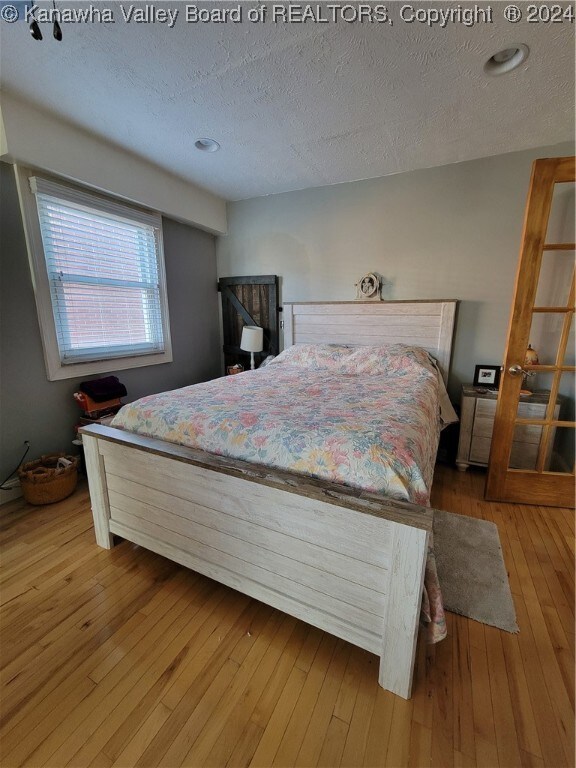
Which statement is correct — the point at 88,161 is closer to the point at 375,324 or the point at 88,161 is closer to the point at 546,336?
the point at 375,324

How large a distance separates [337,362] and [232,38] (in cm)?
205

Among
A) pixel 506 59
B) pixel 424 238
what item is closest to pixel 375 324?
pixel 424 238

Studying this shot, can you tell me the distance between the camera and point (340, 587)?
113cm

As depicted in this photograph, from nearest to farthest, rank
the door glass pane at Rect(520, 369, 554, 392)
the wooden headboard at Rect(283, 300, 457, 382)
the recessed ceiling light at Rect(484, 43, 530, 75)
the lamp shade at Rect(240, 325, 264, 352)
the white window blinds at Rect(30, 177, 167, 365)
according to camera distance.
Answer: the recessed ceiling light at Rect(484, 43, 530, 75) < the door glass pane at Rect(520, 369, 554, 392) < the white window blinds at Rect(30, 177, 167, 365) < the wooden headboard at Rect(283, 300, 457, 382) < the lamp shade at Rect(240, 325, 264, 352)

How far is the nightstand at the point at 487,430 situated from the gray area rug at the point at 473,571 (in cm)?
60

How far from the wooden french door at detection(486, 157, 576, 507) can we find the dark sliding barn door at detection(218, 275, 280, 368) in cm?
226

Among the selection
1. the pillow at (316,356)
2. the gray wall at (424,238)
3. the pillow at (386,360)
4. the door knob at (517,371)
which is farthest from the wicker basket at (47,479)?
the door knob at (517,371)

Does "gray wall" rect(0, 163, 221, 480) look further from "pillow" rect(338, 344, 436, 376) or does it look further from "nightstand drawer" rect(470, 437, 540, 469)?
"nightstand drawer" rect(470, 437, 540, 469)

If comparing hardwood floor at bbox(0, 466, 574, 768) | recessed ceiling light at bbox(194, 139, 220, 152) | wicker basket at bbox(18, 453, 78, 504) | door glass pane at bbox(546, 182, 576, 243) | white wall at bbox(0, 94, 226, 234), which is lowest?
hardwood floor at bbox(0, 466, 574, 768)

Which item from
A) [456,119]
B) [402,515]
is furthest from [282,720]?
[456,119]

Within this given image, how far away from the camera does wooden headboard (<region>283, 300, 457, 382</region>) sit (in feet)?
9.00

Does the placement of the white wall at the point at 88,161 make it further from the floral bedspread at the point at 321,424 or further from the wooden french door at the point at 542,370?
the wooden french door at the point at 542,370

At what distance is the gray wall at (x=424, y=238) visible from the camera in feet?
8.28

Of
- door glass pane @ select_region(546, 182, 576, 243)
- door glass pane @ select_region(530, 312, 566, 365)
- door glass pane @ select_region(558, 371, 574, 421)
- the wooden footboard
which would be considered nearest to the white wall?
the wooden footboard
